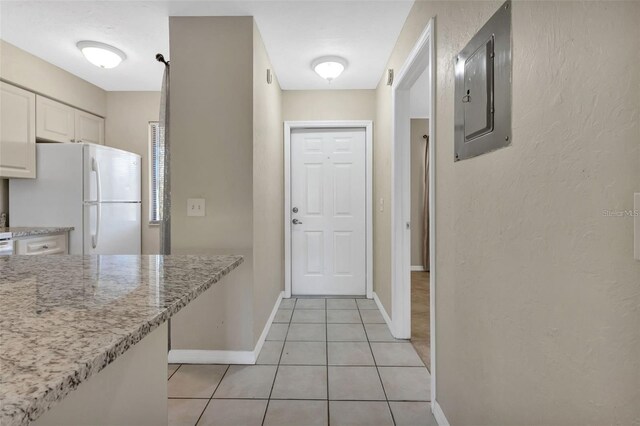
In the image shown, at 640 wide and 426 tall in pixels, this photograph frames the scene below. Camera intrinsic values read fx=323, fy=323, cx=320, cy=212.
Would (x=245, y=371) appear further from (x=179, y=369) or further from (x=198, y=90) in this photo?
(x=198, y=90)

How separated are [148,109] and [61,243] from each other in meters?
1.72

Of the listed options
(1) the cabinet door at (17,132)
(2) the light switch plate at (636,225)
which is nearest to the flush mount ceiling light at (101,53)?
(1) the cabinet door at (17,132)

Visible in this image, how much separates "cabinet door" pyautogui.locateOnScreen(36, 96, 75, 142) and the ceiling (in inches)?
15.2

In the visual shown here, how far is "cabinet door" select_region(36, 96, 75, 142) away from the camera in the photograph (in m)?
2.99

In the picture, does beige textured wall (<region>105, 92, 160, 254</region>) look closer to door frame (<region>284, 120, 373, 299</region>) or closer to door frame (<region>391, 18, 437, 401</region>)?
door frame (<region>284, 120, 373, 299</region>)

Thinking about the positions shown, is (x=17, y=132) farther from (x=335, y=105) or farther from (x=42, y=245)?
(x=335, y=105)

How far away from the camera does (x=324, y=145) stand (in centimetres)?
367

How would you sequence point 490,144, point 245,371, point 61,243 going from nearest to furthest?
point 490,144, point 245,371, point 61,243

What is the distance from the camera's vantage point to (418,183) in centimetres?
519

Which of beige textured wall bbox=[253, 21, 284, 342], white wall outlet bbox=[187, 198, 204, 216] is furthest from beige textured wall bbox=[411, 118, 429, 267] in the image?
white wall outlet bbox=[187, 198, 204, 216]

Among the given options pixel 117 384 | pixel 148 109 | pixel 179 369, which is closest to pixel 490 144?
pixel 117 384

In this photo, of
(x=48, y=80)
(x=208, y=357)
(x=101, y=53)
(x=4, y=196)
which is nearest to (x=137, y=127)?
(x=48, y=80)

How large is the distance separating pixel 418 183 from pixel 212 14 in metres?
3.89

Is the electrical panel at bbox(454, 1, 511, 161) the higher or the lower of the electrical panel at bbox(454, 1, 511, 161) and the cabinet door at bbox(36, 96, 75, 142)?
the lower
